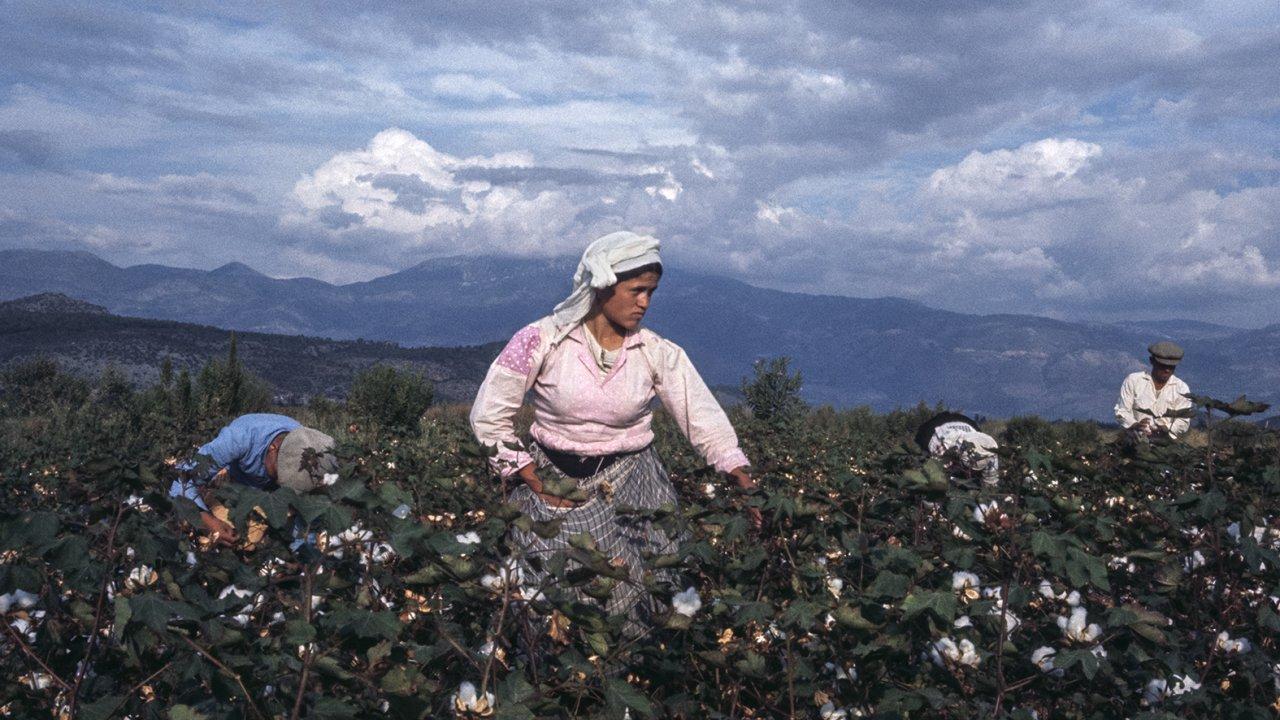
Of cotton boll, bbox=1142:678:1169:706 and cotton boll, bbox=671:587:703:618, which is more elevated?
cotton boll, bbox=671:587:703:618

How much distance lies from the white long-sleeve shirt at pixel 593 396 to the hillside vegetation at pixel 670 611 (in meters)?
1.16

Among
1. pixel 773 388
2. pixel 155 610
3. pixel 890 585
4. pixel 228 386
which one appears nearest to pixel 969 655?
pixel 890 585

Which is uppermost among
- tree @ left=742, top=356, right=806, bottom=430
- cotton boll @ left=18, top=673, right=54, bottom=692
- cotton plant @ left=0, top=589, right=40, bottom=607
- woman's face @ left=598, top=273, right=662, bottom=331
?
woman's face @ left=598, top=273, right=662, bottom=331

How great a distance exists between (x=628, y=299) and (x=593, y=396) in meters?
0.40

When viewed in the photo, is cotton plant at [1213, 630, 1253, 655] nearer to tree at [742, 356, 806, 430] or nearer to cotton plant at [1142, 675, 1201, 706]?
cotton plant at [1142, 675, 1201, 706]

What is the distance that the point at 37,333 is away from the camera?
73.9 m

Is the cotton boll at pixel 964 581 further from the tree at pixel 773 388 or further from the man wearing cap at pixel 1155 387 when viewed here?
the tree at pixel 773 388

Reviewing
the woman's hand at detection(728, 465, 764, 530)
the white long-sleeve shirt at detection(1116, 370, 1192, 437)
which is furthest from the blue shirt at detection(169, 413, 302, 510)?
the white long-sleeve shirt at detection(1116, 370, 1192, 437)

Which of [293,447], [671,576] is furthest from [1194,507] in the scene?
[293,447]

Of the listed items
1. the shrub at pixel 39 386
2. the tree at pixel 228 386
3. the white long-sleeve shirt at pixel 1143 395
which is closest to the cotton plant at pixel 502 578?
the white long-sleeve shirt at pixel 1143 395

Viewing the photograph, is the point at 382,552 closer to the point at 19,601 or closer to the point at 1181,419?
the point at 19,601

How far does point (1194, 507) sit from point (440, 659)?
1820 mm

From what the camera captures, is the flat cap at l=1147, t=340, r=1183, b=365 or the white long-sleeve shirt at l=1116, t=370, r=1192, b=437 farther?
the flat cap at l=1147, t=340, r=1183, b=365

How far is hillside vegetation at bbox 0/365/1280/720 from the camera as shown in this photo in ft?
6.15
